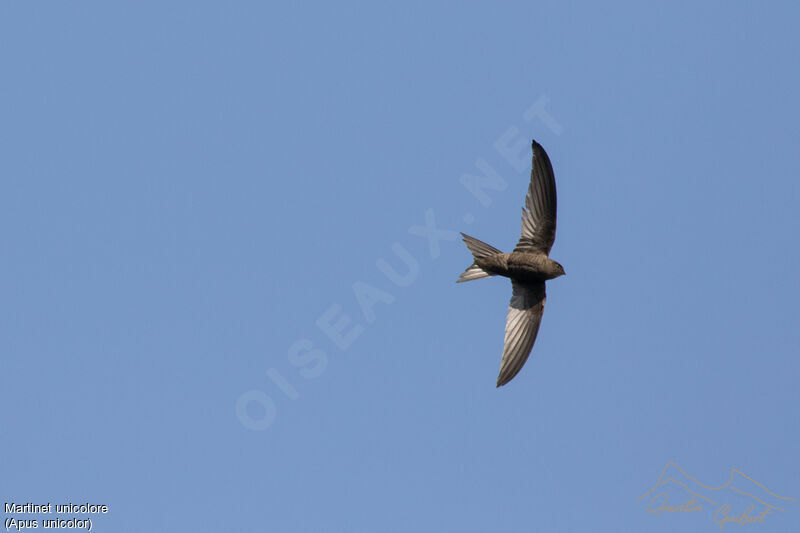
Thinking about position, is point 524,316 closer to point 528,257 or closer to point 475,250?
point 528,257

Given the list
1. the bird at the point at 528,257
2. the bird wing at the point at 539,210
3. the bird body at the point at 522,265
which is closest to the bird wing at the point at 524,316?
the bird at the point at 528,257

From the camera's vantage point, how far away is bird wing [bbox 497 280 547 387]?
1614 cm

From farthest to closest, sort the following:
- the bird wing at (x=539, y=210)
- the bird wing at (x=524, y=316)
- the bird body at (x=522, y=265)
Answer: the bird wing at (x=524, y=316), the bird body at (x=522, y=265), the bird wing at (x=539, y=210)

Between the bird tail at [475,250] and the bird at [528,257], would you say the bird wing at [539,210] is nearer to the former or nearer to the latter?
the bird at [528,257]

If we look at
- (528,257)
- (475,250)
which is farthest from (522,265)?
(475,250)

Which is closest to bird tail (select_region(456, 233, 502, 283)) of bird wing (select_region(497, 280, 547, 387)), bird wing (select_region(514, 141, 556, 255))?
bird wing (select_region(514, 141, 556, 255))

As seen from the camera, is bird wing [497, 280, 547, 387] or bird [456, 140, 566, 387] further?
bird wing [497, 280, 547, 387]

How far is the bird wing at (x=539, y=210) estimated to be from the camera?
51.6 ft

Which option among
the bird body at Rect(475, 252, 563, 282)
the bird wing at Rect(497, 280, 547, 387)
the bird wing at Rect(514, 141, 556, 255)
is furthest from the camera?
the bird wing at Rect(497, 280, 547, 387)

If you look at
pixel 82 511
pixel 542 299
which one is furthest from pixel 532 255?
pixel 82 511

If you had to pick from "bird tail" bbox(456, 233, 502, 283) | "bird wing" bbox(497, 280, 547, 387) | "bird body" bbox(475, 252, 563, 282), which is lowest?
"bird wing" bbox(497, 280, 547, 387)

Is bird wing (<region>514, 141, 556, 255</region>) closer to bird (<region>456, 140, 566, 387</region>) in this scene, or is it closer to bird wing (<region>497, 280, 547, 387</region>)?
bird (<region>456, 140, 566, 387</region>)

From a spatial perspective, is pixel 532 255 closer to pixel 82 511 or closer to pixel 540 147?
pixel 540 147

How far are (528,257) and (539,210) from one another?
2.04ft
